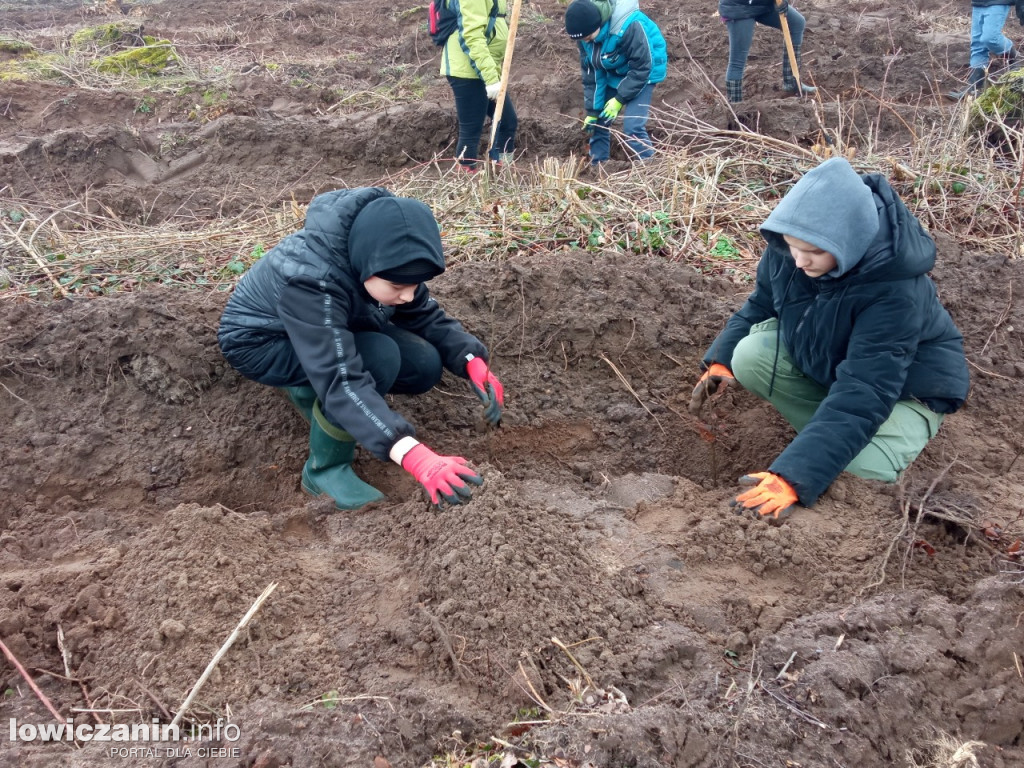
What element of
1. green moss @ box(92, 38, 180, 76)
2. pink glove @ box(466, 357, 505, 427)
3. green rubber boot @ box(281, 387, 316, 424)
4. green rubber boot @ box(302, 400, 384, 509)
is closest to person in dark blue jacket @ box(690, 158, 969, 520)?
pink glove @ box(466, 357, 505, 427)

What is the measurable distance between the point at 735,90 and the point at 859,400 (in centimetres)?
597

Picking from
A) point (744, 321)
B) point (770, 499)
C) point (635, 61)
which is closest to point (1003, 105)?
point (635, 61)

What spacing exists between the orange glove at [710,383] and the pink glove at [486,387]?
0.82 meters

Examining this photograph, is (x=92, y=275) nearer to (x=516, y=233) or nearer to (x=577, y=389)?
(x=516, y=233)

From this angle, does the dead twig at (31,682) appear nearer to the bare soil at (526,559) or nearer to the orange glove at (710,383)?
the bare soil at (526,559)

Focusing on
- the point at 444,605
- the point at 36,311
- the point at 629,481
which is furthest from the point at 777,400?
the point at 36,311

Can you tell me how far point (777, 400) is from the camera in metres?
2.84

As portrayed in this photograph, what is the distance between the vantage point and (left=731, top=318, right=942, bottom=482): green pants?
2492mm

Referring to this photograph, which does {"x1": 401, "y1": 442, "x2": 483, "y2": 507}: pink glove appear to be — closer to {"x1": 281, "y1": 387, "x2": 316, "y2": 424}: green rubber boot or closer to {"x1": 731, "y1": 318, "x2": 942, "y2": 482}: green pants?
{"x1": 281, "y1": 387, "x2": 316, "y2": 424}: green rubber boot

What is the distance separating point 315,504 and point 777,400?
1.80 meters

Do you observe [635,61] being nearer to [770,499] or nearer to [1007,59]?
[1007,59]

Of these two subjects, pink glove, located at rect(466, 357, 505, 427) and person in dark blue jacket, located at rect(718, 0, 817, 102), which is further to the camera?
person in dark blue jacket, located at rect(718, 0, 817, 102)

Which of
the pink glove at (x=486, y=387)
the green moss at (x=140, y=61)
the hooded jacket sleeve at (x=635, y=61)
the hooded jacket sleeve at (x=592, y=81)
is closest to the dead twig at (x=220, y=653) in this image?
the pink glove at (x=486, y=387)

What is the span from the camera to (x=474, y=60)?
5867 mm
